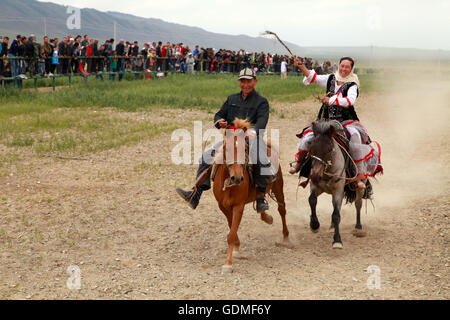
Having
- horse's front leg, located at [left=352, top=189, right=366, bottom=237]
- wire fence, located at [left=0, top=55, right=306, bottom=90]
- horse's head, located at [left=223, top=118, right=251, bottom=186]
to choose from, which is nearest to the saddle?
horse's front leg, located at [left=352, top=189, right=366, bottom=237]

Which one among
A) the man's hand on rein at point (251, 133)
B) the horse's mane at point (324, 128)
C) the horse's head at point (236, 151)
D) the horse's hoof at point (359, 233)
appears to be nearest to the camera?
the horse's head at point (236, 151)

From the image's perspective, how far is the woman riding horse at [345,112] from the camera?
8.90 meters

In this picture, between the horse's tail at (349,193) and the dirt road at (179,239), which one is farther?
the horse's tail at (349,193)

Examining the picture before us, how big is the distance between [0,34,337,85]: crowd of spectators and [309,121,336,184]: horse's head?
18.1m

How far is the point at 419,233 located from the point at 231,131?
4.34m

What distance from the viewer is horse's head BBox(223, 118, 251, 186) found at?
23.2 feet

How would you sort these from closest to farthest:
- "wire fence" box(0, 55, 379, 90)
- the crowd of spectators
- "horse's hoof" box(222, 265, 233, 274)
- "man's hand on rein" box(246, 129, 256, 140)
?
1. "man's hand on rein" box(246, 129, 256, 140)
2. "horse's hoof" box(222, 265, 233, 274)
3. "wire fence" box(0, 55, 379, 90)
4. the crowd of spectators

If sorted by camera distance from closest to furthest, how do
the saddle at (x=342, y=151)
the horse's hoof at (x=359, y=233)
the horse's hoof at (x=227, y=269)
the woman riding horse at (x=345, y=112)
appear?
the horse's hoof at (x=227, y=269) < the saddle at (x=342, y=151) < the woman riding horse at (x=345, y=112) < the horse's hoof at (x=359, y=233)

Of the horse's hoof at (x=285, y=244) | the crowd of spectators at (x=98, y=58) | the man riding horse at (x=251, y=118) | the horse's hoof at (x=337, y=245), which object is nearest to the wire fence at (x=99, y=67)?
the crowd of spectators at (x=98, y=58)

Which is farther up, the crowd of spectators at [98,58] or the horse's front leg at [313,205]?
the crowd of spectators at [98,58]

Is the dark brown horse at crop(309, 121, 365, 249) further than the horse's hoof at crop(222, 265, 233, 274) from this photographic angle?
Yes

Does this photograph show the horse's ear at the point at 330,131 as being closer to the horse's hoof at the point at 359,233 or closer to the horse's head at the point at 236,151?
the horse's head at the point at 236,151

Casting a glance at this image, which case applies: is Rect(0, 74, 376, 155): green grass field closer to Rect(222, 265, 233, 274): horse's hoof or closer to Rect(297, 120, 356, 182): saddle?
Rect(297, 120, 356, 182): saddle

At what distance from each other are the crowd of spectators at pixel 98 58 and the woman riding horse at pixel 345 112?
57.0ft
